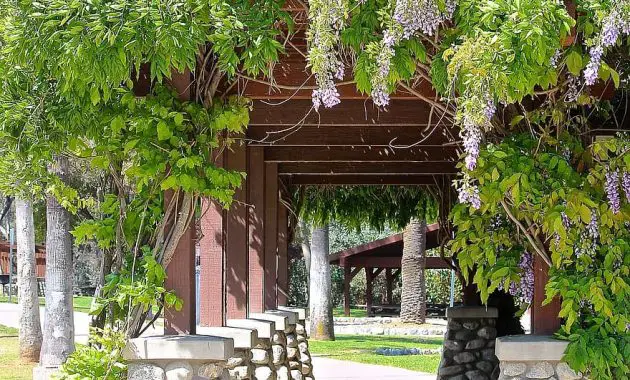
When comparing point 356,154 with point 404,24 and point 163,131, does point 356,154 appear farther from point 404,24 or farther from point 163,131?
point 404,24

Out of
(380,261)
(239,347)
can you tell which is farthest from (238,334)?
(380,261)

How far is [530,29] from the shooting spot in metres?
3.79

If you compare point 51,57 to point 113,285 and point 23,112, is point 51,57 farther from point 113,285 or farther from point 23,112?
point 113,285

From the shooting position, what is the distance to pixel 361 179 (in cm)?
1115

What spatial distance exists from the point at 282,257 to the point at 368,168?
273 centimetres

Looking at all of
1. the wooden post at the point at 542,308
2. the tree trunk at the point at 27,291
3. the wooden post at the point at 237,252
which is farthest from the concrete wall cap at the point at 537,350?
the tree trunk at the point at 27,291

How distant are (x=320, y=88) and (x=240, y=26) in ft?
1.56

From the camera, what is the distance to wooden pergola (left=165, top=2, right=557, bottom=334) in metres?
5.26

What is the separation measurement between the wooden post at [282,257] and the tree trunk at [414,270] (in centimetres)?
854

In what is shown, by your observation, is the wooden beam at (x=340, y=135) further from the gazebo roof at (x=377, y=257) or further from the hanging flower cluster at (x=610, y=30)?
the gazebo roof at (x=377, y=257)

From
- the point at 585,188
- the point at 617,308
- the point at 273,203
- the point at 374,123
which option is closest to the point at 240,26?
the point at 585,188

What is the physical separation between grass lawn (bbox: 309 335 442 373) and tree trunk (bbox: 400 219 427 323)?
1.46 metres

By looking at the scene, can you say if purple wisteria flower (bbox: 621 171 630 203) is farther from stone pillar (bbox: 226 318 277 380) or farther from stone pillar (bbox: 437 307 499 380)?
stone pillar (bbox: 437 307 499 380)

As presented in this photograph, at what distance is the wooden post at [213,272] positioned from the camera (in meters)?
6.52
